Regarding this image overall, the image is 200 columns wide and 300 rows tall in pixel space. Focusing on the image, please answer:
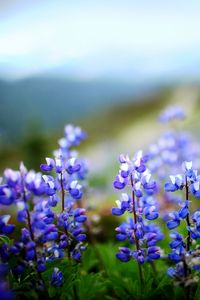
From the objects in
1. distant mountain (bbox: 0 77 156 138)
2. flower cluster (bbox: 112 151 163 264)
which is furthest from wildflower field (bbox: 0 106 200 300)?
distant mountain (bbox: 0 77 156 138)

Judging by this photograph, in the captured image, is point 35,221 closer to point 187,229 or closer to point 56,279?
point 56,279

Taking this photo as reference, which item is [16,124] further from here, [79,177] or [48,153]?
[79,177]

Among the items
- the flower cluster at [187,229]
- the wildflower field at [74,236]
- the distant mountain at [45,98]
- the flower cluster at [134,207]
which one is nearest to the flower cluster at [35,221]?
the wildflower field at [74,236]

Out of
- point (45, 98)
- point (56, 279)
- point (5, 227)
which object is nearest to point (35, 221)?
point (5, 227)

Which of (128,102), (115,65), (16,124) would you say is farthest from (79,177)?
(128,102)

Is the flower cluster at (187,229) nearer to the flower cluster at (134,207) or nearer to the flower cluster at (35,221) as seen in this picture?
the flower cluster at (134,207)

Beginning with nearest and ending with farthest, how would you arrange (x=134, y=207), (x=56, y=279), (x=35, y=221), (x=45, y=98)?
(x=35, y=221), (x=56, y=279), (x=134, y=207), (x=45, y=98)

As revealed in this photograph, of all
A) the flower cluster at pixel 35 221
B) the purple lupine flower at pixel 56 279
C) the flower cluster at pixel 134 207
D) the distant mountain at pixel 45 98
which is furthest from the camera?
the distant mountain at pixel 45 98

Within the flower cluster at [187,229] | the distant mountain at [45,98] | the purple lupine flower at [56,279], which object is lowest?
the purple lupine flower at [56,279]
